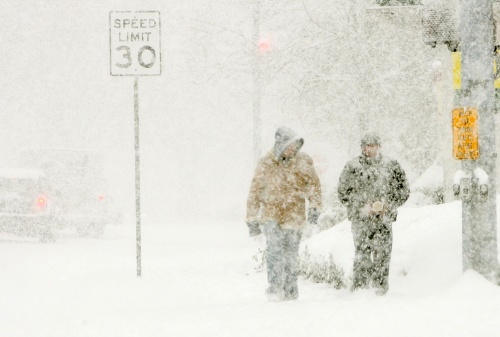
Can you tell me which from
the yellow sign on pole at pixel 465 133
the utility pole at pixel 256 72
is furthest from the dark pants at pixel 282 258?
the utility pole at pixel 256 72

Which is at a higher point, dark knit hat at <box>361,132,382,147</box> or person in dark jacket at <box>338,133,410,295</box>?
dark knit hat at <box>361,132,382,147</box>

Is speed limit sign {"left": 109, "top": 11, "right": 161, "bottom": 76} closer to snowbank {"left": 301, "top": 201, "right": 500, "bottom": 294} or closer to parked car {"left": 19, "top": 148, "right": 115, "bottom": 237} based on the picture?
snowbank {"left": 301, "top": 201, "right": 500, "bottom": 294}

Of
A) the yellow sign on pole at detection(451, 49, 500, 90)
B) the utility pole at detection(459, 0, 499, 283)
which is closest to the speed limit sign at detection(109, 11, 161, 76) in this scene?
the yellow sign on pole at detection(451, 49, 500, 90)

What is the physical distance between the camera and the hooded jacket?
30.3 ft

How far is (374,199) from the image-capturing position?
9.46 metres

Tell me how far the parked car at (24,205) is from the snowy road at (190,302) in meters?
0.87

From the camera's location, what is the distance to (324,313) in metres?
7.95

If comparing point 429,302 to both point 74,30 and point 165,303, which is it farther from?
point 74,30

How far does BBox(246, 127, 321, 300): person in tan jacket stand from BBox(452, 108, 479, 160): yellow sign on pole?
1552 mm

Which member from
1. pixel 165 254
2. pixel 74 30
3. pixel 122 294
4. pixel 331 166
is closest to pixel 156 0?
pixel 74 30

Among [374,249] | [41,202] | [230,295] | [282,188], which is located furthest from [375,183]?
[41,202]

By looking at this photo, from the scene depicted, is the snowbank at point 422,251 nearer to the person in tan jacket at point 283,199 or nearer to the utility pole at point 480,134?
the utility pole at point 480,134

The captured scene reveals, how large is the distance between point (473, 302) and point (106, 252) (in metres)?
9.53

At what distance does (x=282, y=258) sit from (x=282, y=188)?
0.74 metres
